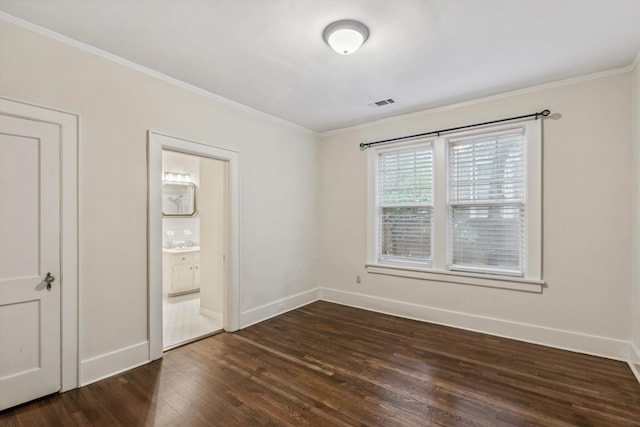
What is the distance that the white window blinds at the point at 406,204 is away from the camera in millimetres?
4168

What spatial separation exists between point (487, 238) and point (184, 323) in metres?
4.06

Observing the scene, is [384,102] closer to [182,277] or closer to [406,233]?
[406,233]

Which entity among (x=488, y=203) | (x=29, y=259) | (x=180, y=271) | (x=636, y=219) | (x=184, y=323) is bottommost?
(x=184, y=323)

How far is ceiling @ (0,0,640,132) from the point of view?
6.83 ft

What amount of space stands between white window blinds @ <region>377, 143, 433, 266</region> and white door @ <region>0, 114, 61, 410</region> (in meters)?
3.74

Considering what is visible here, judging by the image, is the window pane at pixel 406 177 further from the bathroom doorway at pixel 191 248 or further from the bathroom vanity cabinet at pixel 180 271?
the bathroom vanity cabinet at pixel 180 271

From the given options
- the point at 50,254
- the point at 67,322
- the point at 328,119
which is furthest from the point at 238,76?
the point at 67,322

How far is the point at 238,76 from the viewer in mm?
3078

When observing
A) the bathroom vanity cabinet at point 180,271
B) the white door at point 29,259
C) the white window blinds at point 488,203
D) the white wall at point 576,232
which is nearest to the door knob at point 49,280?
the white door at point 29,259

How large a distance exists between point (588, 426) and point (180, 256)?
5.55m

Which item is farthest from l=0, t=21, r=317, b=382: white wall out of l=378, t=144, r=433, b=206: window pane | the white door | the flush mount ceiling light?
l=378, t=144, r=433, b=206: window pane

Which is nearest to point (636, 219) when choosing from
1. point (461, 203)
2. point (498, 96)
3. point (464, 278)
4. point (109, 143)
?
point (461, 203)

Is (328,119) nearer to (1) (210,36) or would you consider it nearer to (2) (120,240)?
(1) (210,36)

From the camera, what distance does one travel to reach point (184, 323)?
13.3ft
